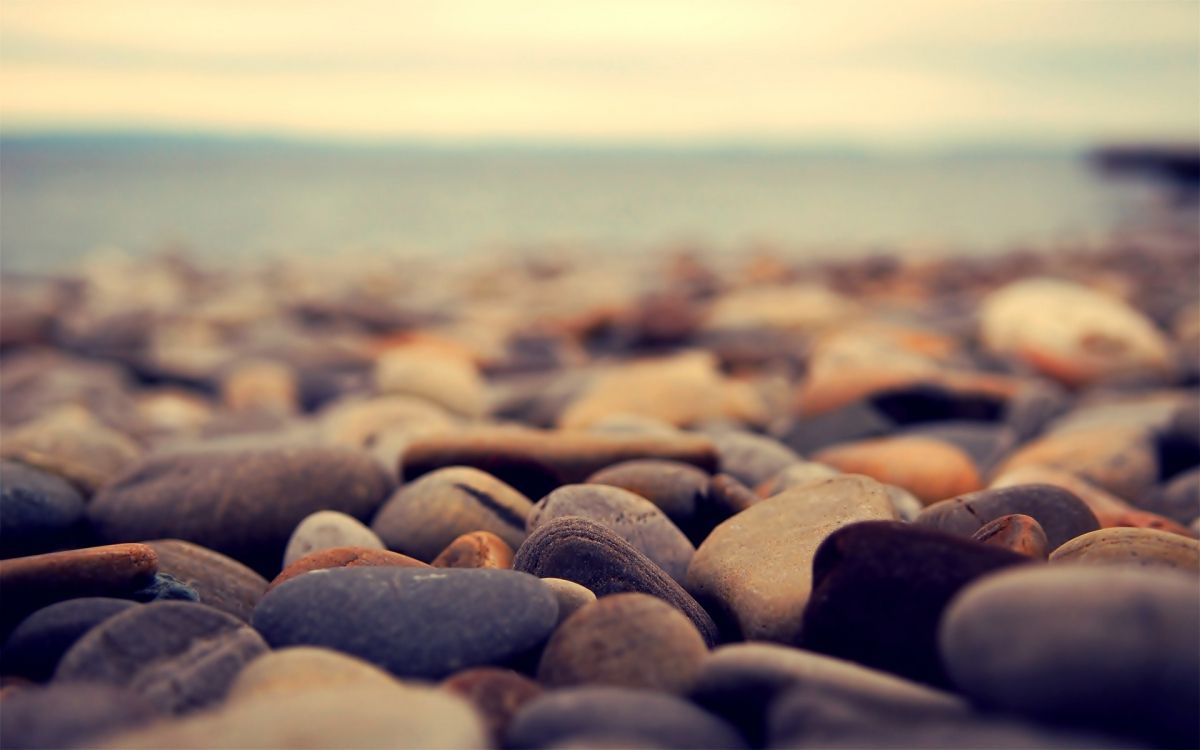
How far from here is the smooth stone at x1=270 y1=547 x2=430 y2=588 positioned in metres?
2.09

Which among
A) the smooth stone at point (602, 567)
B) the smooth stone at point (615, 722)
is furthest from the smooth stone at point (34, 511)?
the smooth stone at point (615, 722)

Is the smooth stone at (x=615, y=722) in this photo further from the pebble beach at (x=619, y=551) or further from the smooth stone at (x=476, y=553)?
the smooth stone at (x=476, y=553)

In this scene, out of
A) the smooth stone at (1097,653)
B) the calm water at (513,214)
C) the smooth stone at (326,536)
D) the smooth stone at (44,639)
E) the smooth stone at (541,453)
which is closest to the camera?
the smooth stone at (1097,653)

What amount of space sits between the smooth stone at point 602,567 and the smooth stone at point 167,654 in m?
0.59

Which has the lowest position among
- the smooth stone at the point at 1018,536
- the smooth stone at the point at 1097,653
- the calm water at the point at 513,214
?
the calm water at the point at 513,214

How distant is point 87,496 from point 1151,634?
261 centimetres

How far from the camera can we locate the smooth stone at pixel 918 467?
120 inches

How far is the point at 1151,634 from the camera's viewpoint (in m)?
1.27

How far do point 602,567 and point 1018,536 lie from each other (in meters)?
0.81

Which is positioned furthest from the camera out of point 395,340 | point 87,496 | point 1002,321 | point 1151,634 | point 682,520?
point 395,340

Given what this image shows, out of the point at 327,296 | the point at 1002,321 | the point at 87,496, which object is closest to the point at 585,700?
the point at 87,496

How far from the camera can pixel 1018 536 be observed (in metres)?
1.92

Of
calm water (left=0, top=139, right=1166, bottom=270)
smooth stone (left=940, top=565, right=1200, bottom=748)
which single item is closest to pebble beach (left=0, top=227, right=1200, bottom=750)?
smooth stone (left=940, top=565, right=1200, bottom=748)

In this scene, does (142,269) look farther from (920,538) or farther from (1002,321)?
A: (920,538)
